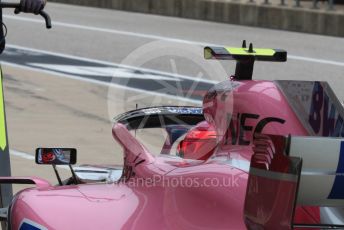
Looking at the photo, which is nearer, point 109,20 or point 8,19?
point 8,19

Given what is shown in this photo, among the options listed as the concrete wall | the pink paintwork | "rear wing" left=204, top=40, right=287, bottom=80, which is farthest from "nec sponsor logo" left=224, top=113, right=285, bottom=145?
the concrete wall

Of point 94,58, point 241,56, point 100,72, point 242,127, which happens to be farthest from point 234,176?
point 94,58

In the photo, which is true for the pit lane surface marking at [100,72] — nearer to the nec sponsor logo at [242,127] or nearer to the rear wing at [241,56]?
the rear wing at [241,56]

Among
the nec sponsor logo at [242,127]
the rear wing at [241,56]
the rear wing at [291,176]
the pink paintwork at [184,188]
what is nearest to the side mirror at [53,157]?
the pink paintwork at [184,188]

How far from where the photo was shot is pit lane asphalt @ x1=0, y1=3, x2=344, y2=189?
27.4ft

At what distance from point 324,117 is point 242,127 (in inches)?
11.9

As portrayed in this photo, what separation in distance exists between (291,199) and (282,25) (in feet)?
57.5

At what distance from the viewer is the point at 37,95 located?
1052cm

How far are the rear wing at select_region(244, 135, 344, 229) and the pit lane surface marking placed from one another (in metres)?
7.76

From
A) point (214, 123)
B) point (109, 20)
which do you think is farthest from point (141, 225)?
point (109, 20)

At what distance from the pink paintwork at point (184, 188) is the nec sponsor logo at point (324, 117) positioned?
0.23 feet

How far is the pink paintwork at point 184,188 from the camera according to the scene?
312 centimetres

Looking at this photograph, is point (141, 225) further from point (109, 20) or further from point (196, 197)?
point (109, 20)

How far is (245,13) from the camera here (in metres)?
20.6
